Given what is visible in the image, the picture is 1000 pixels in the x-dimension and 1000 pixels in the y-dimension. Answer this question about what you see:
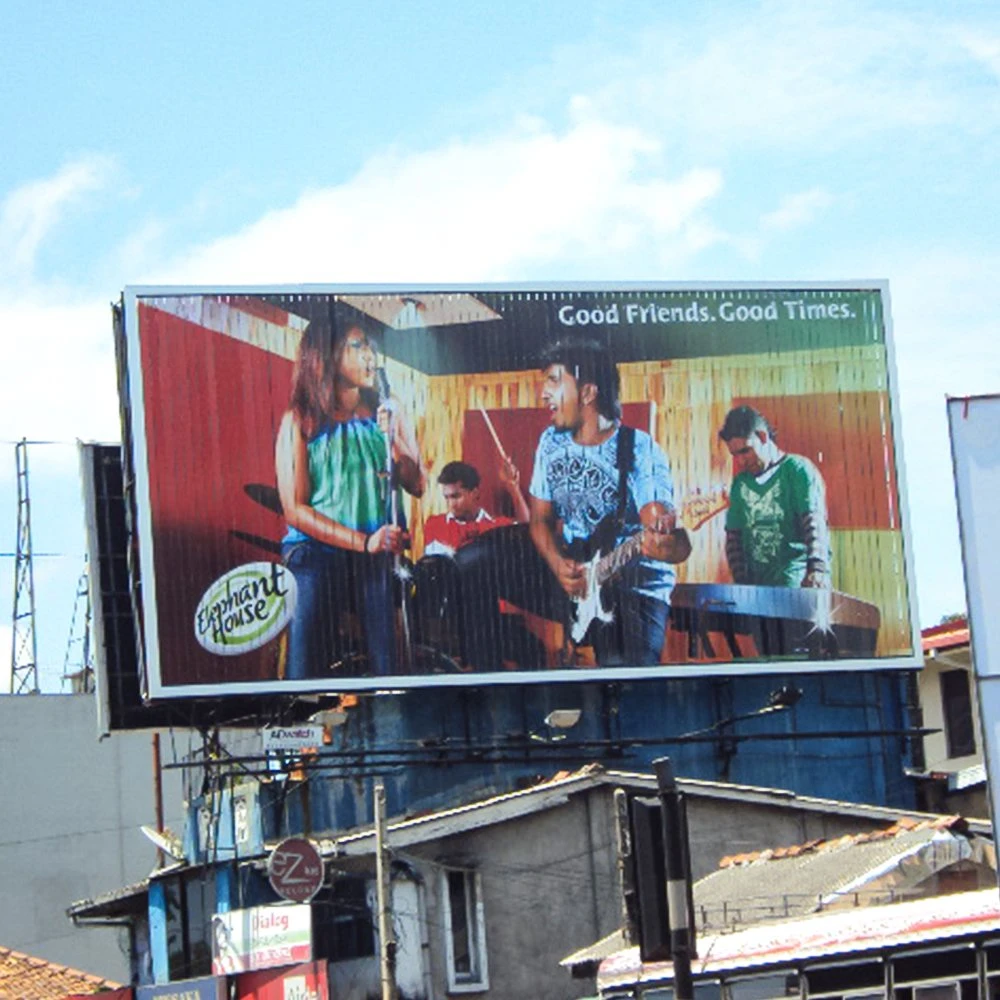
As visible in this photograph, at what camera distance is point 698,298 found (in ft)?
144

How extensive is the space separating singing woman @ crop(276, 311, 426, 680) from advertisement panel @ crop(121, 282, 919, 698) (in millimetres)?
38

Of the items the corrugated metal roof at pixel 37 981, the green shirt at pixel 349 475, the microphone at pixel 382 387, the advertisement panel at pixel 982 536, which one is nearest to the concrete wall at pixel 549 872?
the green shirt at pixel 349 475

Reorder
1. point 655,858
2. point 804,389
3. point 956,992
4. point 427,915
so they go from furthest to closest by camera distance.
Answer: point 804,389 → point 427,915 → point 956,992 → point 655,858

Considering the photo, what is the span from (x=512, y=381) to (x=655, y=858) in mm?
26499

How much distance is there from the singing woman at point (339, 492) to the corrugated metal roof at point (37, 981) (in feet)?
22.5

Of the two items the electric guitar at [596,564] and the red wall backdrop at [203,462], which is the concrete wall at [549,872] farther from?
the red wall backdrop at [203,462]

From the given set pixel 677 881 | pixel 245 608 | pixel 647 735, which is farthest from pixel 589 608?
pixel 677 881

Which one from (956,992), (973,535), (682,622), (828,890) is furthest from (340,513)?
(973,535)

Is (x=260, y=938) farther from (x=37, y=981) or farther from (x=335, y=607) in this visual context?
(x=335, y=607)

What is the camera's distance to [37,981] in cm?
4275

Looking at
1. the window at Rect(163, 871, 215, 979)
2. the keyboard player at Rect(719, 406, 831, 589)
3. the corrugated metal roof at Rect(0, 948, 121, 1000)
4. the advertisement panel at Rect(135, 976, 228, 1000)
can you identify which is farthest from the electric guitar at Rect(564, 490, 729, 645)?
the corrugated metal roof at Rect(0, 948, 121, 1000)

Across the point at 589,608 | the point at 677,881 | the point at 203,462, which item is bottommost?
the point at 677,881

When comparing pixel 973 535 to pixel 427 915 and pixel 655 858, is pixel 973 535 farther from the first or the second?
pixel 427 915

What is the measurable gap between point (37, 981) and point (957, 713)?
694 inches
